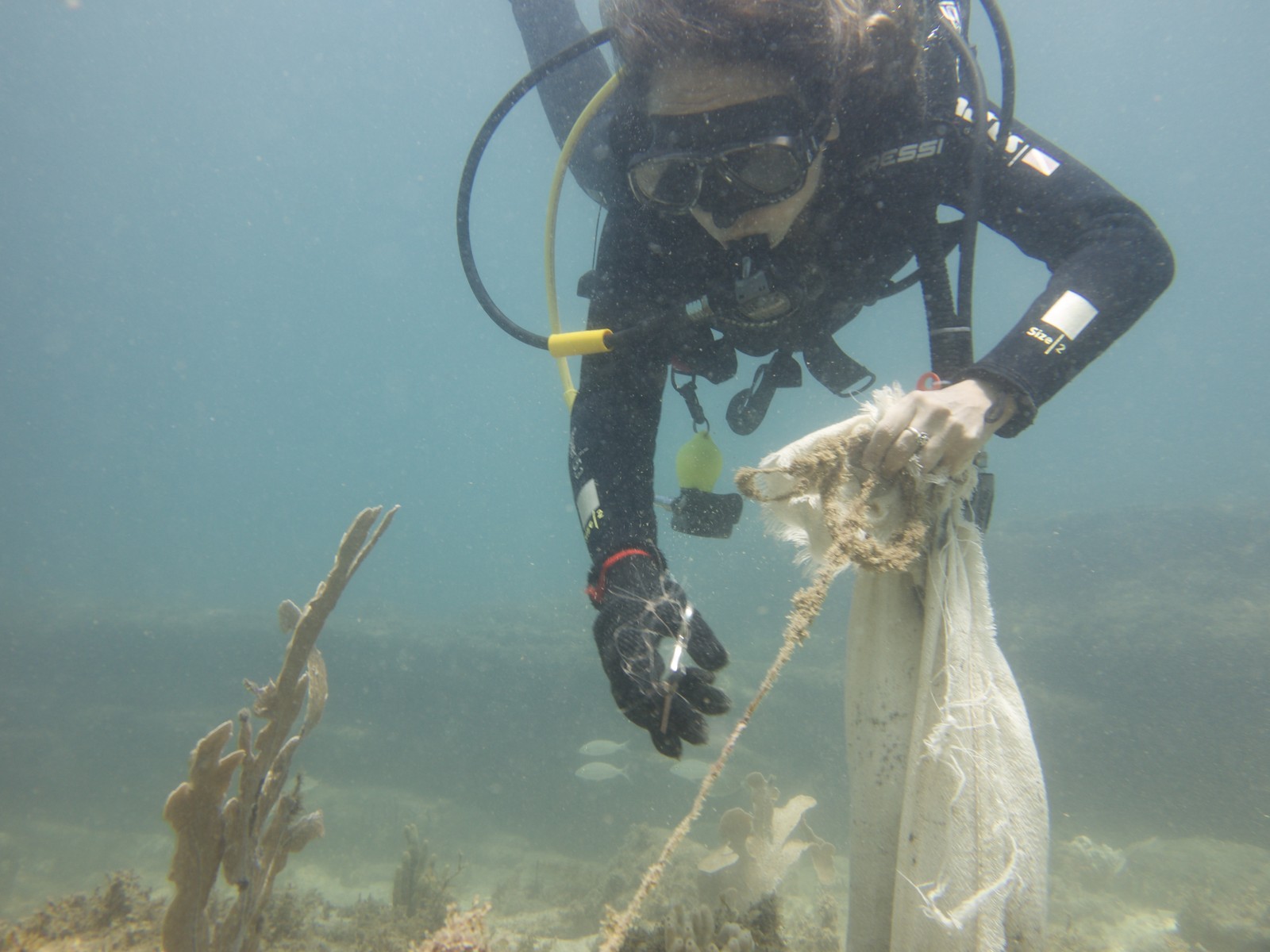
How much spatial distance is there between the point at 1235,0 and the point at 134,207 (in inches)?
5377

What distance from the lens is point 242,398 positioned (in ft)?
467

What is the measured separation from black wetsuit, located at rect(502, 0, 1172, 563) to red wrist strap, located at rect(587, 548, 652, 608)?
0.04 metres

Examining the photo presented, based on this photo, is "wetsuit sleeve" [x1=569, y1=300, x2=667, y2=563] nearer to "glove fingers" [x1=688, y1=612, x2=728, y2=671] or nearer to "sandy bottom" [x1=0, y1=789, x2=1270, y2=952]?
"glove fingers" [x1=688, y1=612, x2=728, y2=671]

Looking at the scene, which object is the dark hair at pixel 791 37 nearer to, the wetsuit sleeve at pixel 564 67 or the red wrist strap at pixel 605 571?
the red wrist strap at pixel 605 571

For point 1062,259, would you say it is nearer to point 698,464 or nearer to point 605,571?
point 698,464

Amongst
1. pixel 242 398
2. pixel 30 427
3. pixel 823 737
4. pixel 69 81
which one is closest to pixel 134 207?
pixel 69 81

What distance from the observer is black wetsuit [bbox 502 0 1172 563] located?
1849 millimetres

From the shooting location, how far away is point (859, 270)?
9.37ft

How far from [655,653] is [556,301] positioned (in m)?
2.17

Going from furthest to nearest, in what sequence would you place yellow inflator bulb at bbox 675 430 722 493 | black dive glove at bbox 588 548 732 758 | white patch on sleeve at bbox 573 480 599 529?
yellow inflator bulb at bbox 675 430 722 493
white patch on sleeve at bbox 573 480 599 529
black dive glove at bbox 588 548 732 758

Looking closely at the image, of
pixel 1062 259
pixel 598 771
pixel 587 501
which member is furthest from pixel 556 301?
pixel 598 771

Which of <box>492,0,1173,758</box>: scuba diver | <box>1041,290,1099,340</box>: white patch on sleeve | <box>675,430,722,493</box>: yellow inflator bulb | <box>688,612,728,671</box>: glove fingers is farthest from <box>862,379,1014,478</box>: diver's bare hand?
<box>675,430,722,493</box>: yellow inflator bulb

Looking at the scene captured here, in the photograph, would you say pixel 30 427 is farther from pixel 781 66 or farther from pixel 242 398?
pixel 781 66

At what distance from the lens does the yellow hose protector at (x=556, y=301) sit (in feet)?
8.26
